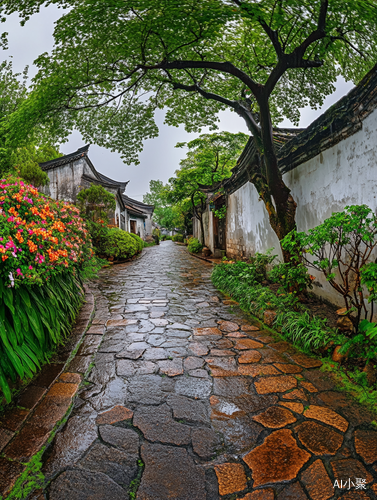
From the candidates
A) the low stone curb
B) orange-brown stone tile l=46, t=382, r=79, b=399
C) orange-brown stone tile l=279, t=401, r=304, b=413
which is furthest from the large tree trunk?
orange-brown stone tile l=46, t=382, r=79, b=399

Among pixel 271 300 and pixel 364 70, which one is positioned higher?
pixel 364 70

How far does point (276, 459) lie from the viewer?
1.90m

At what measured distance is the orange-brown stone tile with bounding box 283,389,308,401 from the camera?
103 inches

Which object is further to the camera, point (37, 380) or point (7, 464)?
point (37, 380)

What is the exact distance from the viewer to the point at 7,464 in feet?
6.07

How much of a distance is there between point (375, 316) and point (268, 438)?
226 cm

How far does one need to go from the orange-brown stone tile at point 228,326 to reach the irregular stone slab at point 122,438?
252 centimetres

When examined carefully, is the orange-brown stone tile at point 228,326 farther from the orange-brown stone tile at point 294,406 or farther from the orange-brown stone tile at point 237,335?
the orange-brown stone tile at point 294,406

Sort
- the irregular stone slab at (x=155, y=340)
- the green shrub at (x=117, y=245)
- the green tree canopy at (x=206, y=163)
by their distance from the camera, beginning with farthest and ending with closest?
1. the green tree canopy at (x=206, y=163)
2. the green shrub at (x=117, y=245)
3. the irregular stone slab at (x=155, y=340)

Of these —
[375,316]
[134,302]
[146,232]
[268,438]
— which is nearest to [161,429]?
[268,438]

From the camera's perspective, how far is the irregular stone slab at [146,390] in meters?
2.61

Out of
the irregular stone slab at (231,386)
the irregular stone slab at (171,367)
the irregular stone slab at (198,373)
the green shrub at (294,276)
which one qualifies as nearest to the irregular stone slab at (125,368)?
the irregular stone slab at (171,367)

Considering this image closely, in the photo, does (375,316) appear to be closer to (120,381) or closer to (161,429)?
(161,429)

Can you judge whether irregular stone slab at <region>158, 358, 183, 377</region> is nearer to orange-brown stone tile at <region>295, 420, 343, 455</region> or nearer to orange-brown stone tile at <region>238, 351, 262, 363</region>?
orange-brown stone tile at <region>238, 351, 262, 363</region>
